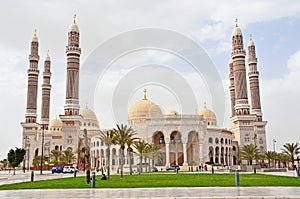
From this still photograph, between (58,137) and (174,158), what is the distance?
84.9 ft

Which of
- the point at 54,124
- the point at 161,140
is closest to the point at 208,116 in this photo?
the point at 161,140

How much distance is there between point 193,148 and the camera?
66000 millimetres

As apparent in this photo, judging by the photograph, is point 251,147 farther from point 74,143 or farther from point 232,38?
point 74,143

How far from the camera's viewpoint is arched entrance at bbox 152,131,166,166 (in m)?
64.5

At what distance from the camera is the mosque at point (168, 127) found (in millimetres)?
64312

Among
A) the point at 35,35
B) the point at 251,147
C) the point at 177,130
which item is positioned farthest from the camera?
the point at 35,35

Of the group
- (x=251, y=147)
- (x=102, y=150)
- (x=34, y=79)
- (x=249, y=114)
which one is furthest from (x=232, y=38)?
(x=34, y=79)

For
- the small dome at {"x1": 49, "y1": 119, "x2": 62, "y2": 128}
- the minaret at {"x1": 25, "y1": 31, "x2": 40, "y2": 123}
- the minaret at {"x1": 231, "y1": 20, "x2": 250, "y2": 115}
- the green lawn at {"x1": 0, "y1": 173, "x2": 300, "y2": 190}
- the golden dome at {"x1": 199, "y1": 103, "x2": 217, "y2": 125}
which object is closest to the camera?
the green lawn at {"x1": 0, "y1": 173, "x2": 300, "y2": 190}

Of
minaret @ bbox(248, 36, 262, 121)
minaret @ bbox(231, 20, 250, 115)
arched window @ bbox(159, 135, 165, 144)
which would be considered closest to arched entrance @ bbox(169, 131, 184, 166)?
arched window @ bbox(159, 135, 165, 144)

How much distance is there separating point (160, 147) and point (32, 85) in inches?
1168

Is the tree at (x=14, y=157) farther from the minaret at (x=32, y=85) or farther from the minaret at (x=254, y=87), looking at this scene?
the minaret at (x=254, y=87)

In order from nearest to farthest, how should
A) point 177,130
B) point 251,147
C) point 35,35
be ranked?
point 251,147 → point 177,130 → point 35,35

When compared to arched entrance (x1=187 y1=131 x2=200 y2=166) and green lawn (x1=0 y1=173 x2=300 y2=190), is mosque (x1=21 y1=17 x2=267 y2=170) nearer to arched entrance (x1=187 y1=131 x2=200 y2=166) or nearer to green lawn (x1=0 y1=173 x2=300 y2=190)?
arched entrance (x1=187 y1=131 x2=200 y2=166)

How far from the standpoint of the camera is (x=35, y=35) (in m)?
75.9
